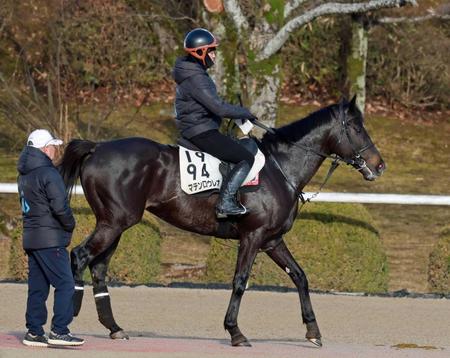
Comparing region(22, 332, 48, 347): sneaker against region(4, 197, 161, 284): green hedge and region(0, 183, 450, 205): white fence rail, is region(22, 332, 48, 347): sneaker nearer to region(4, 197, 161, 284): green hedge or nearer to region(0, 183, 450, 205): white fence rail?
region(4, 197, 161, 284): green hedge

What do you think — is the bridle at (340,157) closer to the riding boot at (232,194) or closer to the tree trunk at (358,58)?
the riding boot at (232,194)

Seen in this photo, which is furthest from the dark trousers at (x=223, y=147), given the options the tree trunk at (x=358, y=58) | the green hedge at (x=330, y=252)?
the tree trunk at (x=358, y=58)

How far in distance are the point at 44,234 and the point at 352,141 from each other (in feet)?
10.1

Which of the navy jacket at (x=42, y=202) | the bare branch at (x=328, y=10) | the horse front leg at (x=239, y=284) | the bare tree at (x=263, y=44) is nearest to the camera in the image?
the navy jacket at (x=42, y=202)

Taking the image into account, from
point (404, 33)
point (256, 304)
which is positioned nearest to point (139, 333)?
point (256, 304)

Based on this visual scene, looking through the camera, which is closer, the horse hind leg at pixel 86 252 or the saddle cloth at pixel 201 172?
the horse hind leg at pixel 86 252

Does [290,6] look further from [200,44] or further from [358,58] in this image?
[200,44]

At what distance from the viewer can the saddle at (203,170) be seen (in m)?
9.85

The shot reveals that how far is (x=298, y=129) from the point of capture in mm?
10391

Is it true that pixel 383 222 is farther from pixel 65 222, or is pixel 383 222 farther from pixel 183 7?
pixel 65 222

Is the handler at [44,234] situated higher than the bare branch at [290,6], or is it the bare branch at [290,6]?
the bare branch at [290,6]

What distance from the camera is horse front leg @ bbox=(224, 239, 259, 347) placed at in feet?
31.2

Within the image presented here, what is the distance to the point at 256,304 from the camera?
11969 millimetres

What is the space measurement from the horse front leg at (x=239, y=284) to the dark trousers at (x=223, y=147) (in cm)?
65
